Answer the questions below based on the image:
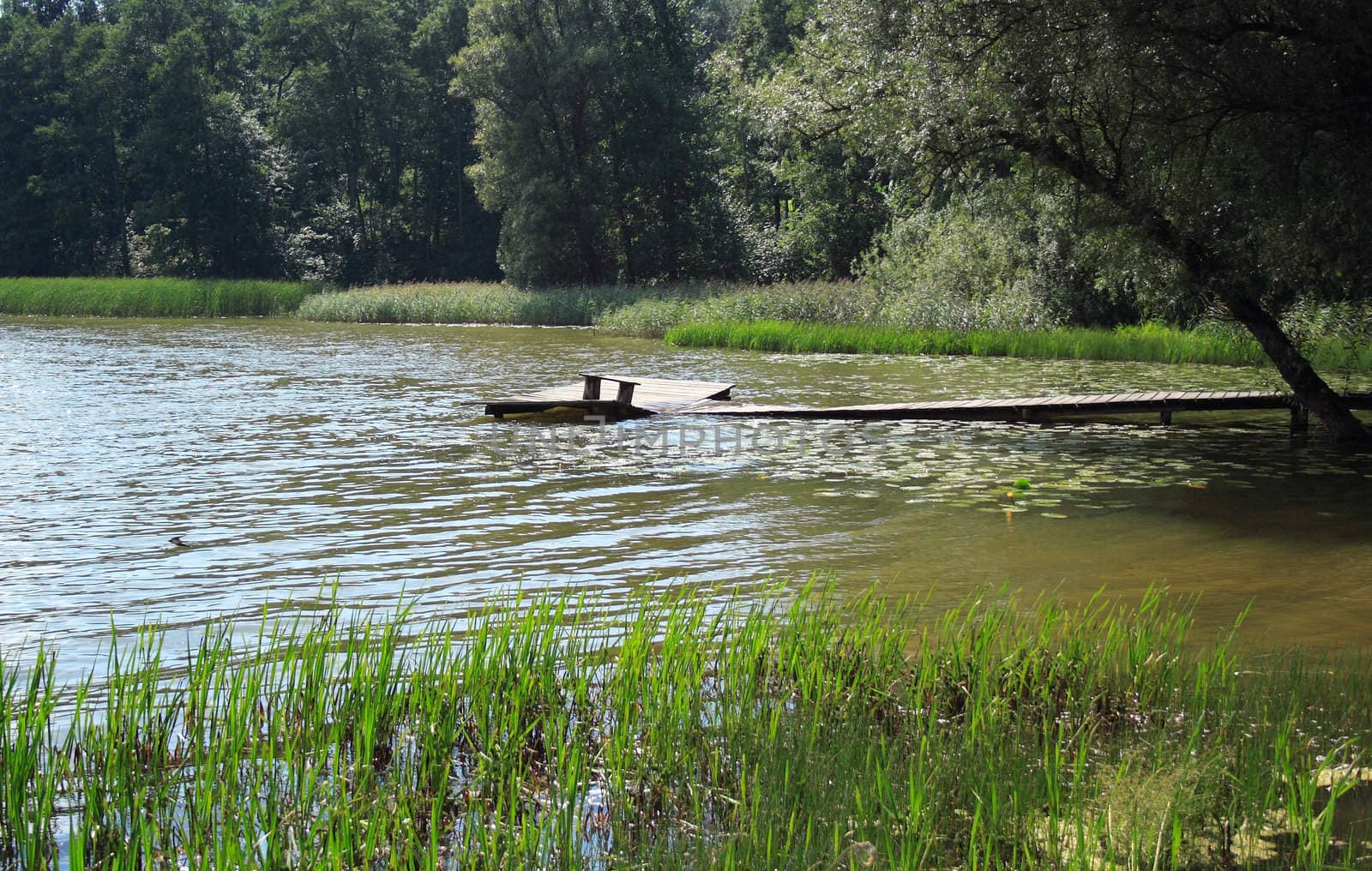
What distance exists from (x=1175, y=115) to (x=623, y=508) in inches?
258

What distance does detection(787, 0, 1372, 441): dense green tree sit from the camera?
1050 centimetres

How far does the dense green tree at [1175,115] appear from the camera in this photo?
10500 mm

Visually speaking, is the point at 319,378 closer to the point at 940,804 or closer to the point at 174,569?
the point at 174,569

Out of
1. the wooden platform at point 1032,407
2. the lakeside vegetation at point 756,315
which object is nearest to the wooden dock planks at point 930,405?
the wooden platform at point 1032,407

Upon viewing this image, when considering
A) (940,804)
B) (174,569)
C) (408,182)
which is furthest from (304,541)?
(408,182)

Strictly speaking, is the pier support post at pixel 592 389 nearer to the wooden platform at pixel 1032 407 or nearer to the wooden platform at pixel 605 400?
the wooden platform at pixel 605 400

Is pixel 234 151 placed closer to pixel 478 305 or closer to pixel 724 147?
pixel 724 147

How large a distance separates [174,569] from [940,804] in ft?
17.1

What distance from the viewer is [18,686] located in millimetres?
5031

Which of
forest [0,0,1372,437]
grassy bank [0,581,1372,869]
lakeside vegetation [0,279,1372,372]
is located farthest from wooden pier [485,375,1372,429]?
grassy bank [0,581,1372,869]

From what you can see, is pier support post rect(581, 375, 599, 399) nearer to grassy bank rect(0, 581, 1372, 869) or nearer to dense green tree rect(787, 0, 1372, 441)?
dense green tree rect(787, 0, 1372, 441)

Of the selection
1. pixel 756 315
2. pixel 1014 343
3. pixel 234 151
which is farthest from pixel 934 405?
pixel 234 151

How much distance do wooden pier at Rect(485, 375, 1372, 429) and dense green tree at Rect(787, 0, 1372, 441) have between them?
1.34m

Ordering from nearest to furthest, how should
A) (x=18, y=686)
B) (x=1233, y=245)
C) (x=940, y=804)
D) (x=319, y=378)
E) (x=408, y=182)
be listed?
(x=940, y=804) → (x=18, y=686) → (x=1233, y=245) → (x=319, y=378) → (x=408, y=182)
